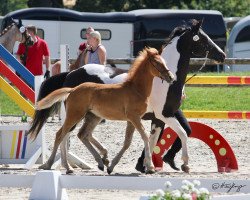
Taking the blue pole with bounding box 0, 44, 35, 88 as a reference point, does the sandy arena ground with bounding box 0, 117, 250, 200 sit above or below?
below

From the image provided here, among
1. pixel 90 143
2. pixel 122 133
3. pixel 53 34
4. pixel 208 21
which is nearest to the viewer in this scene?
pixel 90 143

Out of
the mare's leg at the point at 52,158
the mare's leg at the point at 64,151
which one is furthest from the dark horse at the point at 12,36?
the mare's leg at the point at 52,158

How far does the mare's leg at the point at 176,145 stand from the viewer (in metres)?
11.8

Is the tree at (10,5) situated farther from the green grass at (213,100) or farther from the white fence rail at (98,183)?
the white fence rail at (98,183)

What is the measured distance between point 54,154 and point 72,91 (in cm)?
80

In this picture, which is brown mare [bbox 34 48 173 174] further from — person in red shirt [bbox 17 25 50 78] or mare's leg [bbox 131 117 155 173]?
person in red shirt [bbox 17 25 50 78]

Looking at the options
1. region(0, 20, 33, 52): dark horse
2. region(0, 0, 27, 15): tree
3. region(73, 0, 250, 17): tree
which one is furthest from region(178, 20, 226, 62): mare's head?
region(0, 0, 27, 15): tree

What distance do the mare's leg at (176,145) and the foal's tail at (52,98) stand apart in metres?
1.32

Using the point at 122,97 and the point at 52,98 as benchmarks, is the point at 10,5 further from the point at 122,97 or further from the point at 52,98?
the point at 122,97

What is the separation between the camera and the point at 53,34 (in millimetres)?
28172

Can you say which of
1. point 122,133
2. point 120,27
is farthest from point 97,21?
point 122,133

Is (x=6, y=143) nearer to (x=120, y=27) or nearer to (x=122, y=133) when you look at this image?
(x=122, y=133)

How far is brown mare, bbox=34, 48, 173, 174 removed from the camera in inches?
433

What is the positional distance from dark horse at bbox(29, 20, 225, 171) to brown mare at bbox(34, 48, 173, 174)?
1.28 feet
